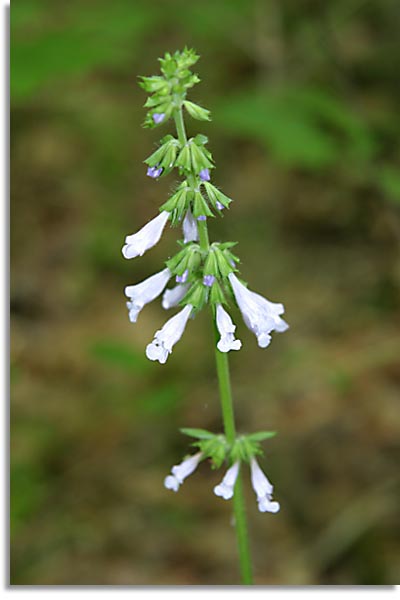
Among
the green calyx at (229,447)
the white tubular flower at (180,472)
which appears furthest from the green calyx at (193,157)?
the white tubular flower at (180,472)

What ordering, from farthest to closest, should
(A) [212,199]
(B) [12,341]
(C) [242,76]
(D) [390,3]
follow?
(C) [242,76] < (D) [390,3] < (B) [12,341] < (A) [212,199]

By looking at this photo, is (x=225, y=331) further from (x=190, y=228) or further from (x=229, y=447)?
(x=229, y=447)

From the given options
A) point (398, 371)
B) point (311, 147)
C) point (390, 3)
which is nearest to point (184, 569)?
point (398, 371)

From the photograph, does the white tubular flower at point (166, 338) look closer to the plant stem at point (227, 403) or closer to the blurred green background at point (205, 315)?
the plant stem at point (227, 403)

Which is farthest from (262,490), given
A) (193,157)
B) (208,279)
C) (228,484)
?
(193,157)

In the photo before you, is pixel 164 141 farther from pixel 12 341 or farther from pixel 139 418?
Answer: pixel 12 341

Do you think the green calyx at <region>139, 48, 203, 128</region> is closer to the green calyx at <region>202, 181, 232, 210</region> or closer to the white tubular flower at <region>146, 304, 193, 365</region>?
the green calyx at <region>202, 181, 232, 210</region>
